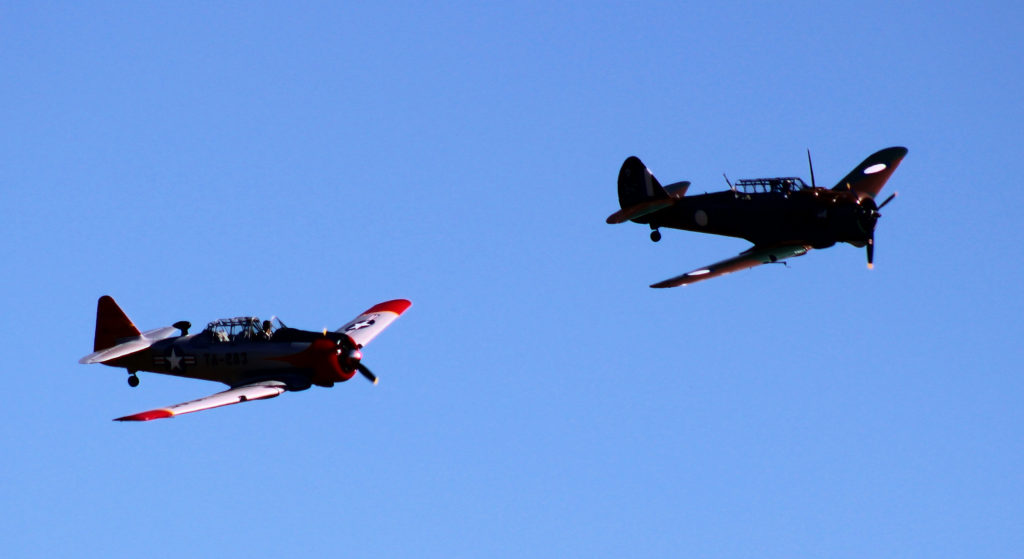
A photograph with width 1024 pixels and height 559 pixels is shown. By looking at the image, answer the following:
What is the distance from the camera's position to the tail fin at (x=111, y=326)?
4031 centimetres

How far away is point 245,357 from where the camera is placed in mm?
37844

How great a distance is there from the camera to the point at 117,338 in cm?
4028

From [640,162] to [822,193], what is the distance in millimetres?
6862

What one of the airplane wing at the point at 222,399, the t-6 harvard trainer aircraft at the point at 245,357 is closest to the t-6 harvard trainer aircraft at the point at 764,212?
the t-6 harvard trainer aircraft at the point at 245,357

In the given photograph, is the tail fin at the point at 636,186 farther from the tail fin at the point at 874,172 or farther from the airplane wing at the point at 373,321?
the airplane wing at the point at 373,321

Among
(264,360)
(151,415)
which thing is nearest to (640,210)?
(264,360)

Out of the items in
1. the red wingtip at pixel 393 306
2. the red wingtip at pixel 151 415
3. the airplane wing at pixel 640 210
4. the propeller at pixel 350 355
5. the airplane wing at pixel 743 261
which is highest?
the airplane wing at pixel 640 210

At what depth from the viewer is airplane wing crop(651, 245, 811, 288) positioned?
40031 millimetres

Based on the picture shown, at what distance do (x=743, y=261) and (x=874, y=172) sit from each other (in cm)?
774

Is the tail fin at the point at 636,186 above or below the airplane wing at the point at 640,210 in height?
above

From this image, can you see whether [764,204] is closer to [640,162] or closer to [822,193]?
[822,193]

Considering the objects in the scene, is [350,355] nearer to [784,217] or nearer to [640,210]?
[640,210]

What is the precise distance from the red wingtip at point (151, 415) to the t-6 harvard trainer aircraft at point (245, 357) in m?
1.35

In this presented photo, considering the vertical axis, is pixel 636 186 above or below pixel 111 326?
above
